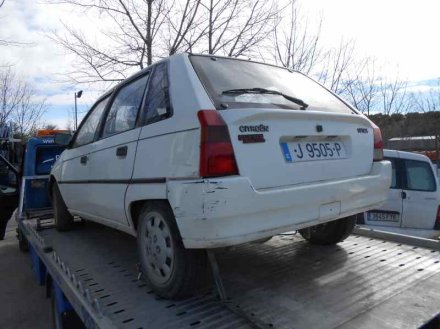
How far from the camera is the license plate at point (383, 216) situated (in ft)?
19.0

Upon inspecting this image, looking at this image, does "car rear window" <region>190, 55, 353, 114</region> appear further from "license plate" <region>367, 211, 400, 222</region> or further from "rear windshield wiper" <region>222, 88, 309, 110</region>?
"license plate" <region>367, 211, 400, 222</region>

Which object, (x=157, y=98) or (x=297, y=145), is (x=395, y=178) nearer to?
(x=297, y=145)

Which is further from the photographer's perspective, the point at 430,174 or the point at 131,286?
the point at 430,174

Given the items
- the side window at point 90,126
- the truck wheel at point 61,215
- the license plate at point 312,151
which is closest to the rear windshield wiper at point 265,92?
the license plate at point 312,151

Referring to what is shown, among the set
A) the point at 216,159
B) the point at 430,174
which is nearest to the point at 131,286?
the point at 216,159

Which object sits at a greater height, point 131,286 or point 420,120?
point 420,120

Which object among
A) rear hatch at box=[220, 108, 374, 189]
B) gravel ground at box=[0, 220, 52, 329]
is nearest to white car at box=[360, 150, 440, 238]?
rear hatch at box=[220, 108, 374, 189]

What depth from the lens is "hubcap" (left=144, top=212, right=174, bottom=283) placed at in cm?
270

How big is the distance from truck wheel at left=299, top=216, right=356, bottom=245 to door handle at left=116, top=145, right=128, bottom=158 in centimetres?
180

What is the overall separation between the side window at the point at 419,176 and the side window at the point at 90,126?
14.8ft

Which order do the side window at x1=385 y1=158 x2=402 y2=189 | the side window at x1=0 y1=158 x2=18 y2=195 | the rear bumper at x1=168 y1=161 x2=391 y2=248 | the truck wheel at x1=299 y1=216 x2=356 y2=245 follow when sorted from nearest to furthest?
the rear bumper at x1=168 y1=161 x2=391 y2=248 < the truck wheel at x1=299 y1=216 x2=356 y2=245 < the side window at x1=385 y1=158 x2=402 y2=189 < the side window at x1=0 y1=158 x2=18 y2=195

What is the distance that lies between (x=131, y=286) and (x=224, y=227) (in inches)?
41.6

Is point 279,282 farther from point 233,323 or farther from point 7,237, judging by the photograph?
point 7,237

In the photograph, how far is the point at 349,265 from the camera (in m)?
3.17
